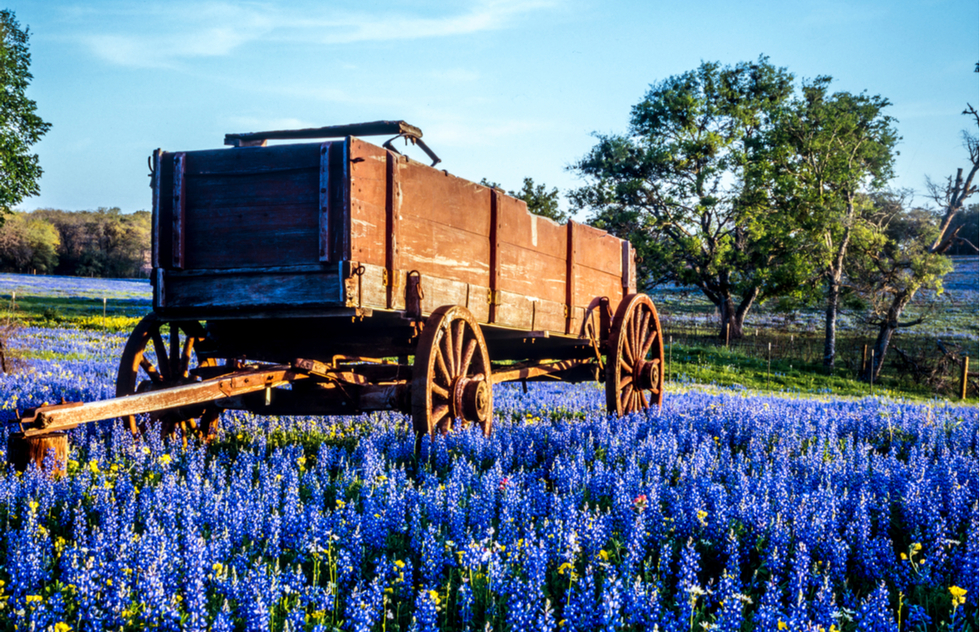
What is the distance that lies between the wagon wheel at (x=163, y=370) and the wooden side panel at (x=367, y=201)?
1724 millimetres

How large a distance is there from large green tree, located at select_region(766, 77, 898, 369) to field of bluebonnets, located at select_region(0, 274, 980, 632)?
881 inches

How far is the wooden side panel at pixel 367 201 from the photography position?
485cm

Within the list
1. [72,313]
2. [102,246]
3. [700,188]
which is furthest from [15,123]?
[102,246]

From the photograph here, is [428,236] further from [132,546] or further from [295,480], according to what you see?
[132,546]

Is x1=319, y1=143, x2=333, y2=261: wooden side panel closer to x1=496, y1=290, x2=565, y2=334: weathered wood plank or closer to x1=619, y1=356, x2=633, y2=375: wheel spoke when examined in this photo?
x1=496, y1=290, x2=565, y2=334: weathered wood plank

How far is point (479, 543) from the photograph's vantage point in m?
3.04

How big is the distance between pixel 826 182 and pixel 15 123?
3418cm

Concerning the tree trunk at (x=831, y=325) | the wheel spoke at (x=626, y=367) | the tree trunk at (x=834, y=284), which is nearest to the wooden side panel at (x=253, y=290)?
the wheel spoke at (x=626, y=367)

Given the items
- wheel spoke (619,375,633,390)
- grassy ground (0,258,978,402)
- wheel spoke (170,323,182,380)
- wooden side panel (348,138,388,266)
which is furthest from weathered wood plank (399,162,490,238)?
grassy ground (0,258,978,402)

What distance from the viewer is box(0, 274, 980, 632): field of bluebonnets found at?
248 cm

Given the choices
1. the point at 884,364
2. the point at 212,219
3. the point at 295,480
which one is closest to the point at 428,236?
the point at 212,219

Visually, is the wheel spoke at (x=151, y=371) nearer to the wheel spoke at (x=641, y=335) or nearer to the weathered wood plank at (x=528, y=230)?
the weathered wood plank at (x=528, y=230)

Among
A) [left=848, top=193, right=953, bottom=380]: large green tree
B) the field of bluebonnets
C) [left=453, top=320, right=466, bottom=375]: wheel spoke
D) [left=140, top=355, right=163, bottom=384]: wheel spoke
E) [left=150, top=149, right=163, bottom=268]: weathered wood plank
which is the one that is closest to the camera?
the field of bluebonnets

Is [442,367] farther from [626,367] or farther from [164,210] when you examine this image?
[626,367]
